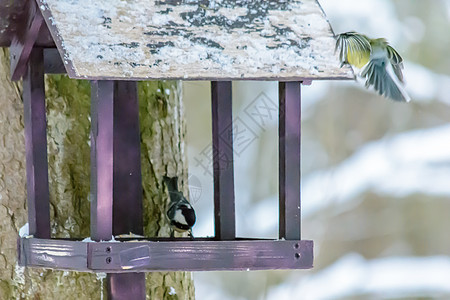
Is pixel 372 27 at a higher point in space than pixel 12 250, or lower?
higher

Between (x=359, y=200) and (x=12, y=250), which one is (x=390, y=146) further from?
(x=12, y=250)

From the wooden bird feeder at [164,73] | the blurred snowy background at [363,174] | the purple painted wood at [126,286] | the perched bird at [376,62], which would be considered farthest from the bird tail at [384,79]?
the blurred snowy background at [363,174]

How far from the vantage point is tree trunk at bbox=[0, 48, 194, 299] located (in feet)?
8.61

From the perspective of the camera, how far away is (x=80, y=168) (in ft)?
8.88

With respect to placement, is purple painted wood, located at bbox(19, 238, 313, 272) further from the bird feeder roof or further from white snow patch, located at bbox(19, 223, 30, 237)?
the bird feeder roof

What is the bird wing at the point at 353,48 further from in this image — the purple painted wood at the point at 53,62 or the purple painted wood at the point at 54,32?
the purple painted wood at the point at 53,62

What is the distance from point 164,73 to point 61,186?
0.72 metres

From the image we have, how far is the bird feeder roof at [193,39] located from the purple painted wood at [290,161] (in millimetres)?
115

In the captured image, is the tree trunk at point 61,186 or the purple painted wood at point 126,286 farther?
the tree trunk at point 61,186

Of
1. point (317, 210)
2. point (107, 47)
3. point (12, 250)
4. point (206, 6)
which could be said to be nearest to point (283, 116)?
point (206, 6)

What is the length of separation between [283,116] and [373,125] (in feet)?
12.8

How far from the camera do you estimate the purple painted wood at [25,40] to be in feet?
7.66

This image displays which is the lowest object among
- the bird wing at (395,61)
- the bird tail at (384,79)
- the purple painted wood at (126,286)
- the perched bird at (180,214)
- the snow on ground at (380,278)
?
the snow on ground at (380,278)

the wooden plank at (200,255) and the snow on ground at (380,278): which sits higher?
the wooden plank at (200,255)
